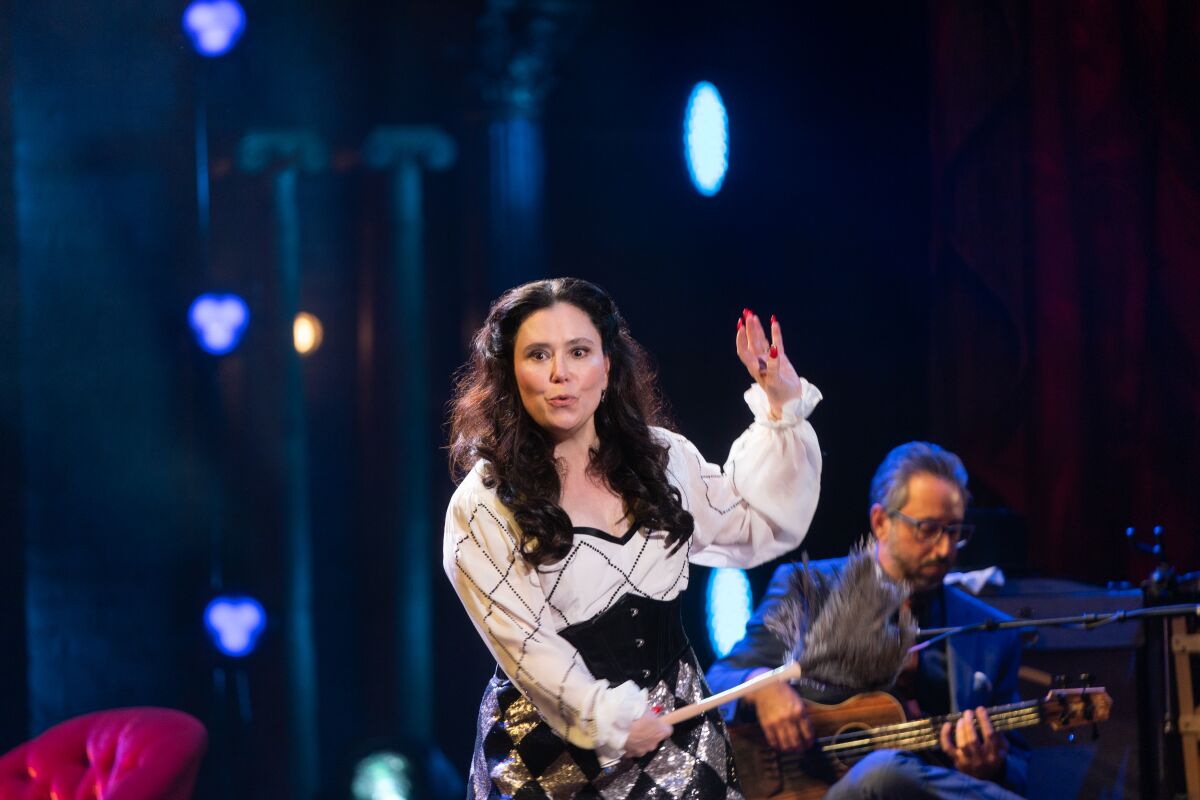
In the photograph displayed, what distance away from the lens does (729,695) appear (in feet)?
7.02

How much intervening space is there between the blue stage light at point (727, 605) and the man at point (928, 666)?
1.14m

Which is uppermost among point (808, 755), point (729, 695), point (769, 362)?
point (769, 362)

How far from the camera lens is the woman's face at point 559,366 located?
7.20 ft

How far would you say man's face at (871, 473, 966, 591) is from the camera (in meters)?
3.53

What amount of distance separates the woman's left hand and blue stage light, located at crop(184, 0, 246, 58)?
10.3 ft

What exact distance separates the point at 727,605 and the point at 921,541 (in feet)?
4.26

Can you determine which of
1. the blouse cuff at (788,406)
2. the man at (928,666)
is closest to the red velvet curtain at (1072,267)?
the man at (928,666)

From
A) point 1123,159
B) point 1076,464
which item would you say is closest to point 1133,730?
point 1076,464

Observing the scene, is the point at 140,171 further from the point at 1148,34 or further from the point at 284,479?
the point at 1148,34

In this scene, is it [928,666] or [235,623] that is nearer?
[928,666]

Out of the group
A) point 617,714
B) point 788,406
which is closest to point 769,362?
point 788,406

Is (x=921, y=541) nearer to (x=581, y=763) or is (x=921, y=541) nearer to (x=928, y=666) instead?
(x=928, y=666)

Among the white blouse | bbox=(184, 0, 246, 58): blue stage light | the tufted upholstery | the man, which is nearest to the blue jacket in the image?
the man

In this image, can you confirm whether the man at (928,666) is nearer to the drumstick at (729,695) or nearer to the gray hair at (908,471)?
the gray hair at (908,471)
